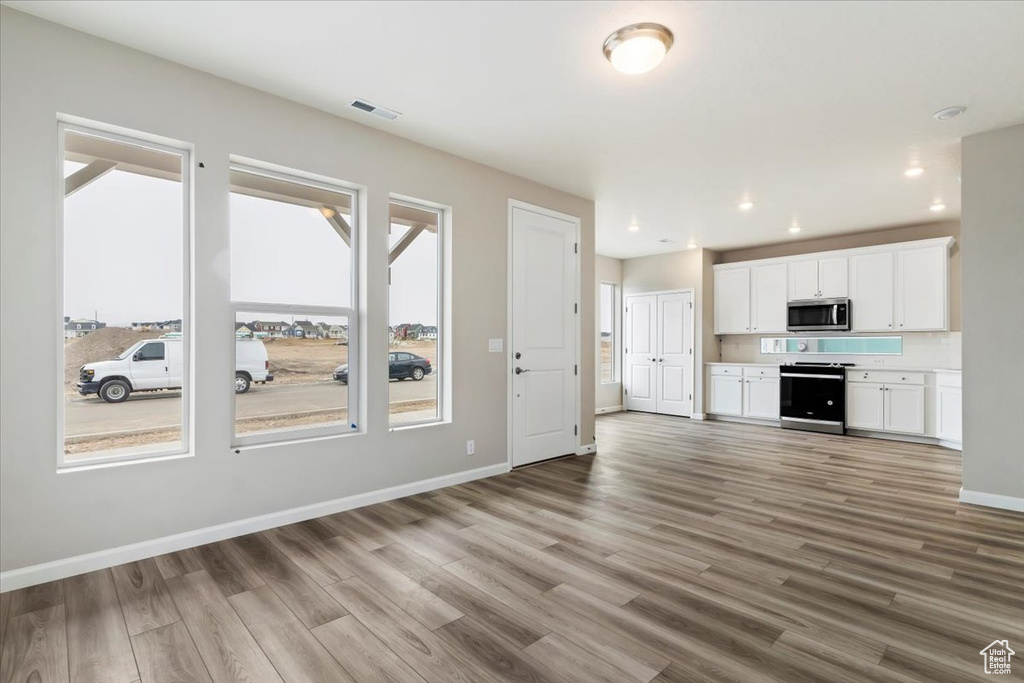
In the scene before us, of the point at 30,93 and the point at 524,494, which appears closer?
the point at 30,93

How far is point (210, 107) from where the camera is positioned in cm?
296

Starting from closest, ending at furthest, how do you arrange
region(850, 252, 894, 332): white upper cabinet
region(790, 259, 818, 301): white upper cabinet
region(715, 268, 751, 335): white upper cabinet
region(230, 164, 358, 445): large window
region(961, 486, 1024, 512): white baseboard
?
1. region(230, 164, 358, 445): large window
2. region(961, 486, 1024, 512): white baseboard
3. region(850, 252, 894, 332): white upper cabinet
4. region(790, 259, 818, 301): white upper cabinet
5. region(715, 268, 751, 335): white upper cabinet

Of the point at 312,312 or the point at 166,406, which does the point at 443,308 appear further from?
the point at 166,406

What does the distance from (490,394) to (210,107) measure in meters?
2.87

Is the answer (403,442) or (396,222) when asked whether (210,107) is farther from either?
(403,442)

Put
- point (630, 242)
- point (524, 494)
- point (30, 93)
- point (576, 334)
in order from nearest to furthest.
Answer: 1. point (30, 93)
2. point (524, 494)
3. point (576, 334)
4. point (630, 242)

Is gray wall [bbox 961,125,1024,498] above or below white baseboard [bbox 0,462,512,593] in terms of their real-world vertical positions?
above

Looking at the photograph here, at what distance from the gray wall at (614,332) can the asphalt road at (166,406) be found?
5632 mm

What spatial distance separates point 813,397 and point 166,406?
7.28m

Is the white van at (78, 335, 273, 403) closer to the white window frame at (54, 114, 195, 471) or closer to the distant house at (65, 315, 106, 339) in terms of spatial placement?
the white window frame at (54, 114, 195, 471)

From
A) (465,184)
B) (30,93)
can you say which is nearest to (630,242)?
(465,184)

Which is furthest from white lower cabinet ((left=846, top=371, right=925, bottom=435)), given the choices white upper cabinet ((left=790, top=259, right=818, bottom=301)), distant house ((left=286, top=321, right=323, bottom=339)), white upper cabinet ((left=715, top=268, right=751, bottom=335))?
distant house ((left=286, top=321, right=323, bottom=339))

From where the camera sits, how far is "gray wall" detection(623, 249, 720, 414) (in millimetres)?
7887

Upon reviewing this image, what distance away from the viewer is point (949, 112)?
3.34 m
